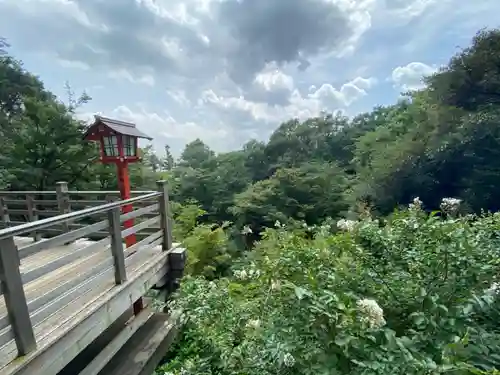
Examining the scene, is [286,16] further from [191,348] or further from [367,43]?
[191,348]

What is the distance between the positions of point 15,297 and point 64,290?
1.71ft

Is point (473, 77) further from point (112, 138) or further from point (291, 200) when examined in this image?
point (112, 138)

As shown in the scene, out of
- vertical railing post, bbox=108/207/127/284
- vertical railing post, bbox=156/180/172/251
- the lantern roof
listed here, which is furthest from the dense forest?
the lantern roof

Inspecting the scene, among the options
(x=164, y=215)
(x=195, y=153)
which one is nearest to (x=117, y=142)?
(x=164, y=215)

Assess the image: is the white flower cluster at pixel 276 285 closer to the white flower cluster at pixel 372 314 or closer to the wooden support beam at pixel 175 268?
the white flower cluster at pixel 372 314

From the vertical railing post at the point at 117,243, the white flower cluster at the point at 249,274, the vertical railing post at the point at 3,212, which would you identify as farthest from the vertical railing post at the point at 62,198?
the white flower cluster at the point at 249,274

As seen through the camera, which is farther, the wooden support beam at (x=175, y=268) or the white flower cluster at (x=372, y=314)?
the wooden support beam at (x=175, y=268)

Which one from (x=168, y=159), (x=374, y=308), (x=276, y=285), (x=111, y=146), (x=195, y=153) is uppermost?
(x=195, y=153)

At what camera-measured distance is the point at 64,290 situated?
210 centimetres

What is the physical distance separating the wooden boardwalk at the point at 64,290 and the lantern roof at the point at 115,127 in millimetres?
711

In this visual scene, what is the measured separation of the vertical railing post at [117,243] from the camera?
2.45 meters

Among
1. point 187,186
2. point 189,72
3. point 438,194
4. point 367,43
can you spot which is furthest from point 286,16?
point 187,186

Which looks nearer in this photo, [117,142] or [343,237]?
[343,237]

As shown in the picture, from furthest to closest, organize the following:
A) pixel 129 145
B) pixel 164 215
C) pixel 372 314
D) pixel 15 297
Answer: pixel 164 215 → pixel 129 145 → pixel 15 297 → pixel 372 314
